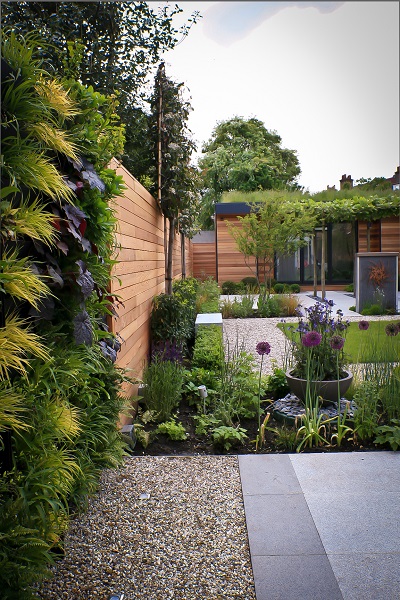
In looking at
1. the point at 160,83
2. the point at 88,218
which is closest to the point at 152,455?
the point at 88,218

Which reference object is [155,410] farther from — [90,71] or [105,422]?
[90,71]

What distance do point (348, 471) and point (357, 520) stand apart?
565mm

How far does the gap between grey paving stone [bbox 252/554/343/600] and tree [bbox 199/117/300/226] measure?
2514 centimetres

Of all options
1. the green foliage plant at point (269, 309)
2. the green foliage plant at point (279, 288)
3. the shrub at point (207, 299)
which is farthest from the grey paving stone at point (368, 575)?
the green foliage plant at point (279, 288)

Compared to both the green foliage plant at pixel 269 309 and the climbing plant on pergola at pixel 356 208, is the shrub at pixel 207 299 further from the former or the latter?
the climbing plant on pergola at pixel 356 208

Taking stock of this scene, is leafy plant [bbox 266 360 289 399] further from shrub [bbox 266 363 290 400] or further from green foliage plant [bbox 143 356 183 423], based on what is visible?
green foliage plant [bbox 143 356 183 423]

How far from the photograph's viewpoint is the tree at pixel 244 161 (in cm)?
2787

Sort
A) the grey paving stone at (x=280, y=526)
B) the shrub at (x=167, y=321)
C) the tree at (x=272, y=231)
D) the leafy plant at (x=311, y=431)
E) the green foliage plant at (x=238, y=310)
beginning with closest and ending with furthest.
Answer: the grey paving stone at (x=280, y=526) < the leafy plant at (x=311, y=431) < the shrub at (x=167, y=321) < the green foliage plant at (x=238, y=310) < the tree at (x=272, y=231)

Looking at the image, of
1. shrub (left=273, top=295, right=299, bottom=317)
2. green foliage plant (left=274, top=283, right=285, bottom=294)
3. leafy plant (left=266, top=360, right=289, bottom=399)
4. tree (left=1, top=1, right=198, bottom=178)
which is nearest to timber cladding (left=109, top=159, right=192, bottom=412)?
leafy plant (left=266, top=360, right=289, bottom=399)

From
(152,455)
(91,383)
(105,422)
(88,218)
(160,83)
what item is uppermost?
(160,83)

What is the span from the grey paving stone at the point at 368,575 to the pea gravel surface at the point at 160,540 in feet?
1.13

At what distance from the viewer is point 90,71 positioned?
27.1 feet

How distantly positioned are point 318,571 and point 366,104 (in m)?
1.66

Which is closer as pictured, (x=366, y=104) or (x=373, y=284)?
(x=366, y=104)
